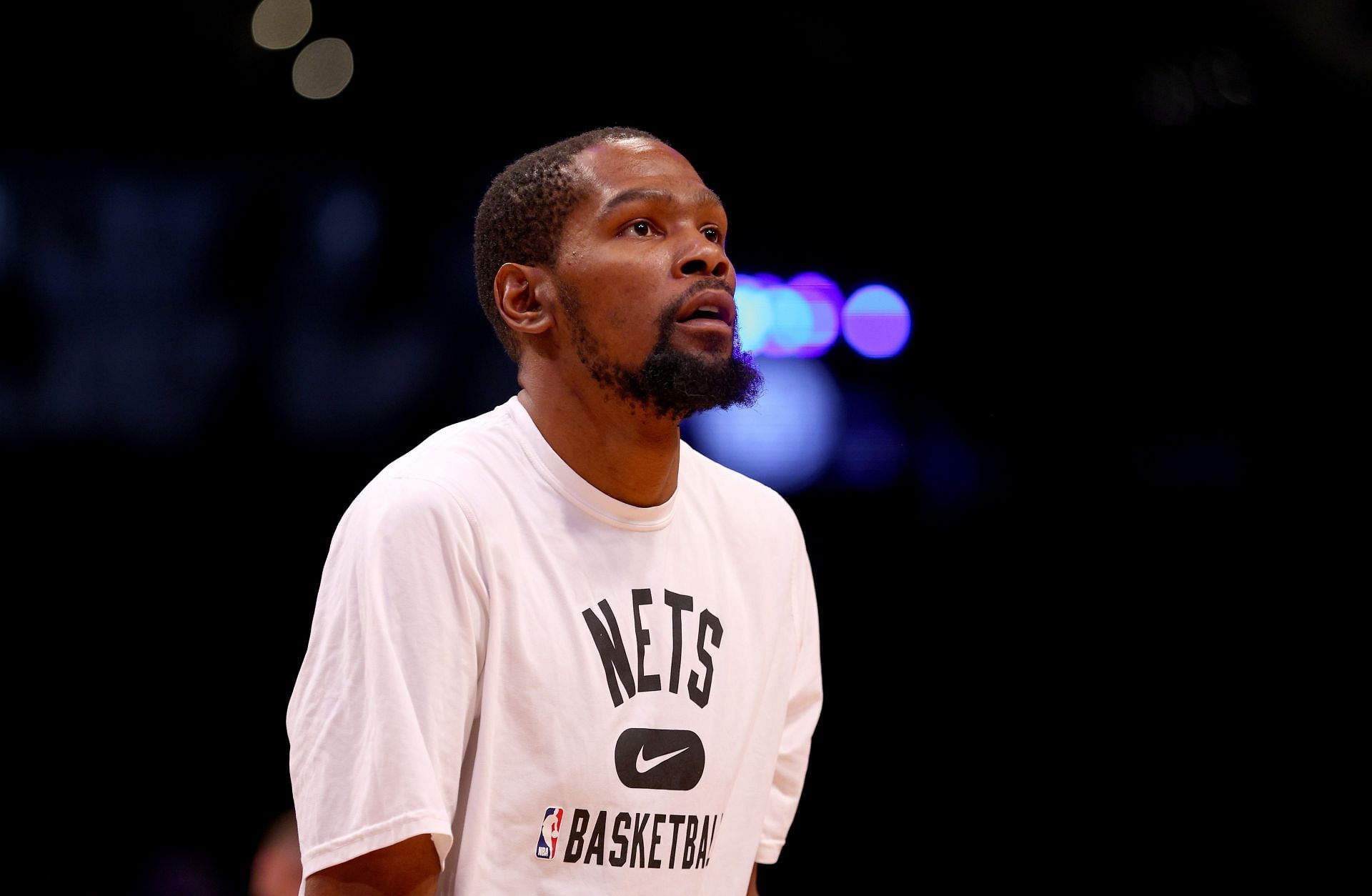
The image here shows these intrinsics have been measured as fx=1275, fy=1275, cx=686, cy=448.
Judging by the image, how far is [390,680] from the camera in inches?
52.6

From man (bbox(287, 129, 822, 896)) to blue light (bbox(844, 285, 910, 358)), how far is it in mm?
1883

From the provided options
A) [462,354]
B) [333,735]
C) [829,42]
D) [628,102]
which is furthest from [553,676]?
[829,42]

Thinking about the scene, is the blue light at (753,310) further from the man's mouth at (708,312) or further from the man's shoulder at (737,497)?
the man's mouth at (708,312)

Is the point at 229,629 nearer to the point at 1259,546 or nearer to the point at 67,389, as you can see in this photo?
the point at 67,389

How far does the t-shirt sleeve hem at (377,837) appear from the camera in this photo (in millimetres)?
1292

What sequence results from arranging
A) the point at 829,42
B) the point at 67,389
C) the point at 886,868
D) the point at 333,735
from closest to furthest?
the point at 333,735, the point at 67,389, the point at 829,42, the point at 886,868

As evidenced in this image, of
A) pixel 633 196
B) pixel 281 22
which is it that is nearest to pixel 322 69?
pixel 281 22

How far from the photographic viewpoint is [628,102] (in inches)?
134

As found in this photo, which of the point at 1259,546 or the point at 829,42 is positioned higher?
the point at 829,42

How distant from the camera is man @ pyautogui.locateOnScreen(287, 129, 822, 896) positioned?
1.36 meters

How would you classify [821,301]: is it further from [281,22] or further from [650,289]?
[650,289]

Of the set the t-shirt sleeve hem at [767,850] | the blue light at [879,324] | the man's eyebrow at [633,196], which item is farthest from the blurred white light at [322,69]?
the t-shirt sleeve hem at [767,850]

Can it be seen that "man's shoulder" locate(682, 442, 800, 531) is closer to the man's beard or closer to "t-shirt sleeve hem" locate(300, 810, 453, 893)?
the man's beard

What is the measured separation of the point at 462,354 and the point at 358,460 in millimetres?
395
